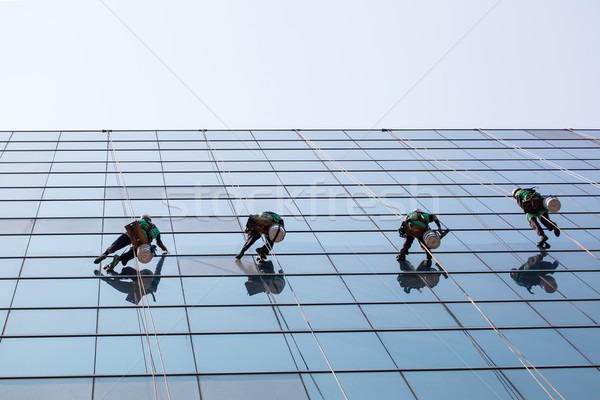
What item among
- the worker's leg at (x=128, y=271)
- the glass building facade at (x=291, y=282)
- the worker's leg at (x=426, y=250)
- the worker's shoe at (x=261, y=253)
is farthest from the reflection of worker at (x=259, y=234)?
the worker's leg at (x=426, y=250)

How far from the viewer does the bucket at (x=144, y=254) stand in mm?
14336

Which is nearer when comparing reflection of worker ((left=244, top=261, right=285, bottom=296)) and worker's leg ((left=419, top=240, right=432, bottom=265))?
reflection of worker ((left=244, top=261, right=285, bottom=296))

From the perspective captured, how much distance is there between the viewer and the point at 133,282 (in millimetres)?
14211

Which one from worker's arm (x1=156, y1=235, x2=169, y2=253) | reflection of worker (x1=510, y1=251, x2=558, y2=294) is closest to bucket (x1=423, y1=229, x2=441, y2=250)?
reflection of worker (x1=510, y1=251, x2=558, y2=294)

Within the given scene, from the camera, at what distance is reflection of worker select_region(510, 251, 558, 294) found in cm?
1552

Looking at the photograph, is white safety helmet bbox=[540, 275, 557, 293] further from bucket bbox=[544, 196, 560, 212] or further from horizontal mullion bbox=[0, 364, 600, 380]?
horizontal mullion bbox=[0, 364, 600, 380]

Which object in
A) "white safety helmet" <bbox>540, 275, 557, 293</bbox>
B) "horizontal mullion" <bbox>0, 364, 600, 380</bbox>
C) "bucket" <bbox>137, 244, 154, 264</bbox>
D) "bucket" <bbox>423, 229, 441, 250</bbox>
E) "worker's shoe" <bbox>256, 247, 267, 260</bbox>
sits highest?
"bucket" <bbox>137, 244, 154, 264</bbox>

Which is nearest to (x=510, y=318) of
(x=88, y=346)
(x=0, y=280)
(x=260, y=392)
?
(x=260, y=392)

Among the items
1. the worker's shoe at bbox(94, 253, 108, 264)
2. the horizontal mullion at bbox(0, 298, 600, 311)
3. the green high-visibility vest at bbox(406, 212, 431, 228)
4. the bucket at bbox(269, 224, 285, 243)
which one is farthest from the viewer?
the green high-visibility vest at bbox(406, 212, 431, 228)

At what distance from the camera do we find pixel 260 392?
1098 centimetres

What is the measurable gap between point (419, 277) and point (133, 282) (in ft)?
22.3

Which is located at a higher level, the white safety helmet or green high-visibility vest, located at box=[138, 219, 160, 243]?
green high-visibility vest, located at box=[138, 219, 160, 243]

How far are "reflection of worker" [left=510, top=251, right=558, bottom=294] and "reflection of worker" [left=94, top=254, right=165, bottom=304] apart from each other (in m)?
8.75

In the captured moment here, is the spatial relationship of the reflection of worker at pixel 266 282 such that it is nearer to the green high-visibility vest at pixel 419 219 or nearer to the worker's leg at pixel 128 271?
the worker's leg at pixel 128 271
